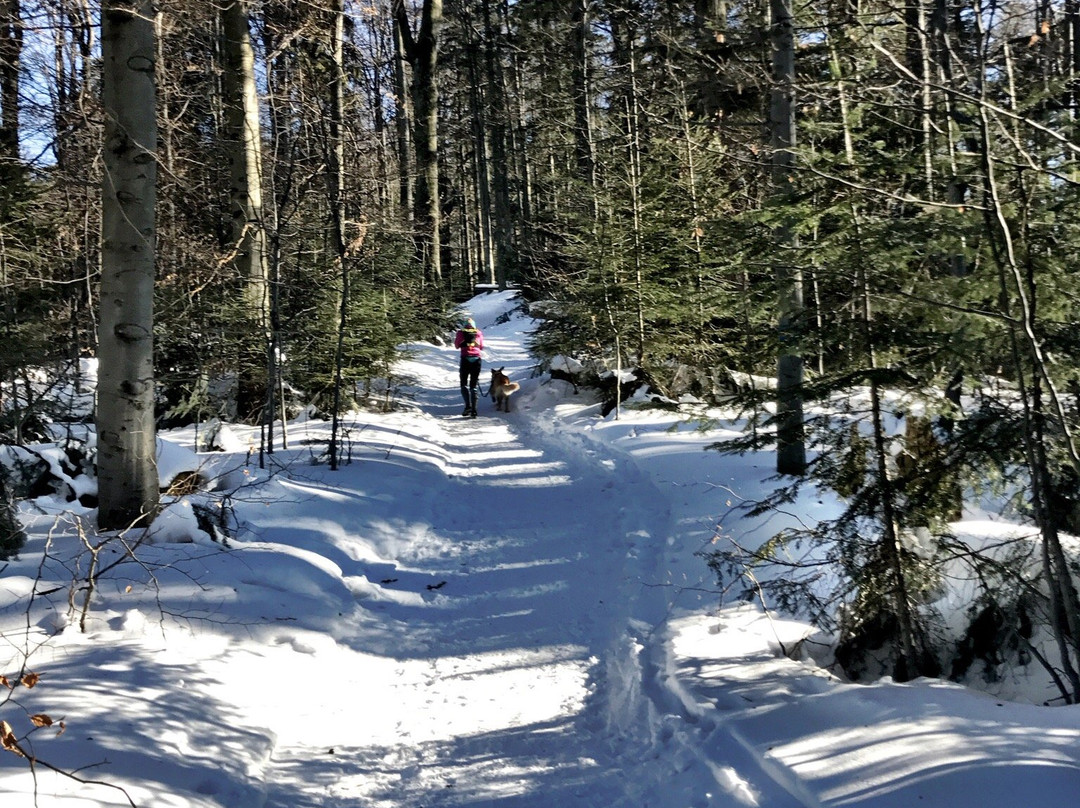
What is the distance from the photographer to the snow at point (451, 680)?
11.1 feet

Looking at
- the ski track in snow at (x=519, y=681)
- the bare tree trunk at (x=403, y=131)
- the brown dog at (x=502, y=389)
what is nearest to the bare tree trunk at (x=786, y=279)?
the ski track in snow at (x=519, y=681)

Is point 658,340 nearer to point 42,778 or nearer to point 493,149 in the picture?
point 42,778

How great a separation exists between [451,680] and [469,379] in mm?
10753

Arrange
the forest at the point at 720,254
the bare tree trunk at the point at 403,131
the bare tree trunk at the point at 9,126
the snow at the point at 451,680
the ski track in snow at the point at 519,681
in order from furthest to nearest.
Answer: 1. the bare tree trunk at the point at 403,131
2. the bare tree trunk at the point at 9,126
3. the forest at the point at 720,254
4. the ski track in snow at the point at 519,681
5. the snow at the point at 451,680

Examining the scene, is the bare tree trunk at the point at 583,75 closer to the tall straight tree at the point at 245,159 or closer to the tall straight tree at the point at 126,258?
the tall straight tree at the point at 245,159

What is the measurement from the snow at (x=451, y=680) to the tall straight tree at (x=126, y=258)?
611mm

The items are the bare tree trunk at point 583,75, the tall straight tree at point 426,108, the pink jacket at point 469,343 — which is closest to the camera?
the pink jacket at point 469,343

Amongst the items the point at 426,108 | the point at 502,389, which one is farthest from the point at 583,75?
the point at 502,389

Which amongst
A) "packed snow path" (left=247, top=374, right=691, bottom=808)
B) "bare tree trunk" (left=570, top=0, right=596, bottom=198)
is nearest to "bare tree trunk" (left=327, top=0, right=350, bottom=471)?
"packed snow path" (left=247, top=374, right=691, bottom=808)

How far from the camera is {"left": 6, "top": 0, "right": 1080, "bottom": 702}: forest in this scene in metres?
4.40

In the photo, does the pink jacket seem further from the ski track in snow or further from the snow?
the snow

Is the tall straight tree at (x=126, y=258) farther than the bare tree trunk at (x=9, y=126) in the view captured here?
No

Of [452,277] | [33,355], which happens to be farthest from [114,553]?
[452,277]

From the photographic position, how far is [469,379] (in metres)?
15.5
